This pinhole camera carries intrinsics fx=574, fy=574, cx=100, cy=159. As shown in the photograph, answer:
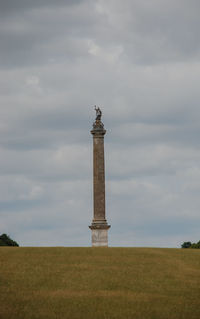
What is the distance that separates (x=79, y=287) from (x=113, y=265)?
7.17m

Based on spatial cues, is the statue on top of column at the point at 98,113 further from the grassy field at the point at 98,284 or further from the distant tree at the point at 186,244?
the distant tree at the point at 186,244

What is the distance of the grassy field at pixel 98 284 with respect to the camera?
31.8m

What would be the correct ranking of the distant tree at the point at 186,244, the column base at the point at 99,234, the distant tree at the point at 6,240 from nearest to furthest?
the column base at the point at 99,234 < the distant tree at the point at 6,240 < the distant tree at the point at 186,244

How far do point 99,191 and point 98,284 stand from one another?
1030 inches

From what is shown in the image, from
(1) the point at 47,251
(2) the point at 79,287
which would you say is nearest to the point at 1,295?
(2) the point at 79,287

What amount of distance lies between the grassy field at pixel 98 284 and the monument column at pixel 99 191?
436 inches

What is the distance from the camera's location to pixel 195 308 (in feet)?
107

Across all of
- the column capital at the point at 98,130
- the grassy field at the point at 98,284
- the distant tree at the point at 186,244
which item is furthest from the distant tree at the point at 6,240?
the grassy field at the point at 98,284

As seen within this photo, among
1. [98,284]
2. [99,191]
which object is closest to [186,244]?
[99,191]

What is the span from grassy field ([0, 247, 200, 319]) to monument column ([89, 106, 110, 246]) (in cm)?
1106

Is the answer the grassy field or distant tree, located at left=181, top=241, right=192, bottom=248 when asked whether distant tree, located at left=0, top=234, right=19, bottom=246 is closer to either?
distant tree, located at left=181, top=241, right=192, bottom=248

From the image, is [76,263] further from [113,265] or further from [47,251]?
[47,251]

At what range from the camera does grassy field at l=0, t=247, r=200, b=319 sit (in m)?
31.8

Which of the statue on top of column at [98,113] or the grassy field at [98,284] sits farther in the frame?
the statue on top of column at [98,113]
